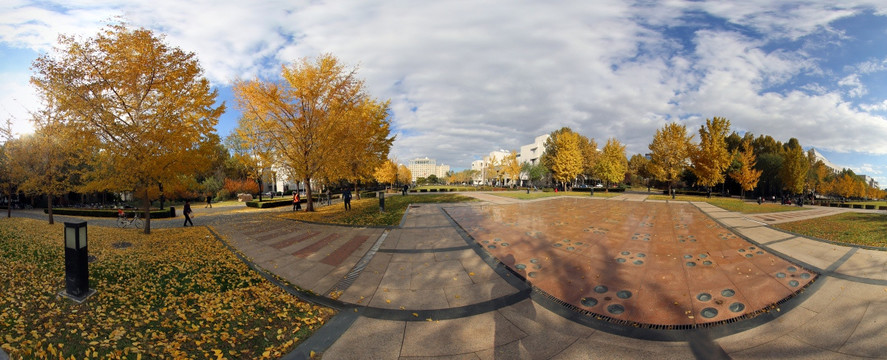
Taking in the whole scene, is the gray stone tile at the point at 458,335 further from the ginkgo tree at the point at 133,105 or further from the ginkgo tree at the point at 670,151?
the ginkgo tree at the point at 670,151

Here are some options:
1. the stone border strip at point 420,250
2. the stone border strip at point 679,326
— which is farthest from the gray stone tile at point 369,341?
the stone border strip at point 420,250

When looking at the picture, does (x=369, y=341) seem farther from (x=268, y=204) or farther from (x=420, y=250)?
(x=268, y=204)

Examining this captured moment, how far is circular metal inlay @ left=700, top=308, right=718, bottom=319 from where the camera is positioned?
14.2ft

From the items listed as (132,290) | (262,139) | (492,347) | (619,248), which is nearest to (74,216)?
(262,139)

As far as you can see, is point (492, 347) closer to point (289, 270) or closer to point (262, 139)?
point (289, 270)

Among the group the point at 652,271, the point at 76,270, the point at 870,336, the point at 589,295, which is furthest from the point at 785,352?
the point at 76,270

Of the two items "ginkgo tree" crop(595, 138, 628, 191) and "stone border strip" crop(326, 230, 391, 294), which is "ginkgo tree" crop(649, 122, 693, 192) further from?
"stone border strip" crop(326, 230, 391, 294)

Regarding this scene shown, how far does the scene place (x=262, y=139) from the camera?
17.9 meters

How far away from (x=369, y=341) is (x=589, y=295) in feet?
12.1

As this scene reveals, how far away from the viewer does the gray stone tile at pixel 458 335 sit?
382 centimetres

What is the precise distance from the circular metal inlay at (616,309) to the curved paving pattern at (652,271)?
0.01 meters

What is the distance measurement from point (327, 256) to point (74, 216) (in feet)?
85.4

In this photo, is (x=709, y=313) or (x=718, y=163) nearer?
(x=709, y=313)

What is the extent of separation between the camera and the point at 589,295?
5078mm
